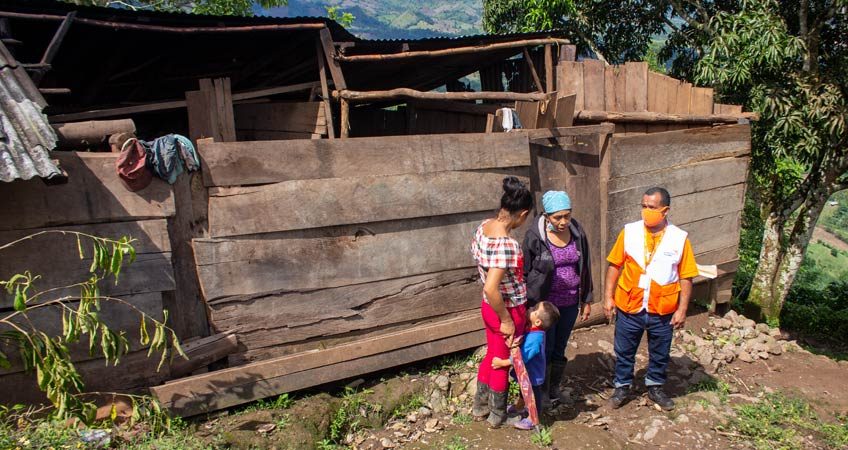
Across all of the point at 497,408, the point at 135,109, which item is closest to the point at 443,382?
the point at 497,408

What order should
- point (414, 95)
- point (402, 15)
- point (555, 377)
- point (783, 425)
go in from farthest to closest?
point (402, 15), point (414, 95), point (783, 425), point (555, 377)

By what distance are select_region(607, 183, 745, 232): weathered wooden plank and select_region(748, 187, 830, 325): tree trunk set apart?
6.72 feet

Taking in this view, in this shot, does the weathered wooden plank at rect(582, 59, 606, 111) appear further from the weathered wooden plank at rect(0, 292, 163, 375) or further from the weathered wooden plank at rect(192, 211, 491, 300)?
the weathered wooden plank at rect(0, 292, 163, 375)

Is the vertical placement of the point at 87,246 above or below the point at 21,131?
below

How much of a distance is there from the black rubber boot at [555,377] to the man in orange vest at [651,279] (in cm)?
48

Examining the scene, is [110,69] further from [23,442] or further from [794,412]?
[794,412]

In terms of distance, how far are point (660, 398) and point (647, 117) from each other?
2860 mm

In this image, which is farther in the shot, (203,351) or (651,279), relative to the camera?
(651,279)

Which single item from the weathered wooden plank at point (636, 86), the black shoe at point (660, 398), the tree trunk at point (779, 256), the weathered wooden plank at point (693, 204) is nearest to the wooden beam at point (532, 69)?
the weathered wooden plank at point (636, 86)

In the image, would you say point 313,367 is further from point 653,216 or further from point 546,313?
point 653,216

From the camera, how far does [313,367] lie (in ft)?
14.4

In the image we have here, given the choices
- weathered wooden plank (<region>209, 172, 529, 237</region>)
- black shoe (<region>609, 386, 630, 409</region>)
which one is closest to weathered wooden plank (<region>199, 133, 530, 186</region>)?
weathered wooden plank (<region>209, 172, 529, 237</region>)

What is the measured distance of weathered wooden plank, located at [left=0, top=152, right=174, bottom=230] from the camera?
3.42m

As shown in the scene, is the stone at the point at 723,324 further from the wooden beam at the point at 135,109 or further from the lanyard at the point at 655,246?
the wooden beam at the point at 135,109
